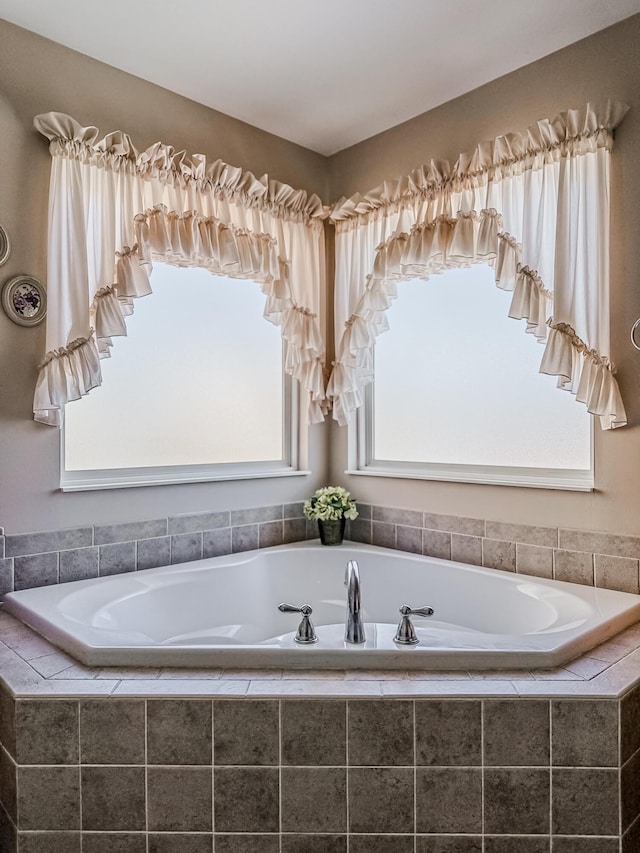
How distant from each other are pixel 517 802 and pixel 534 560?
113 cm

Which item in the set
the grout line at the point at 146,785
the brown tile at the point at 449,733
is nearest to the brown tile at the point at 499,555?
the brown tile at the point at 449,733

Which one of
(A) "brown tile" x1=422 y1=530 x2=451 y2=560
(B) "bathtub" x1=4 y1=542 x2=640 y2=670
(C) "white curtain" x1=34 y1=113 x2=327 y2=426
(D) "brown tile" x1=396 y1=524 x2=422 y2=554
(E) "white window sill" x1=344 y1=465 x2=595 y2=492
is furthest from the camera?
(D) "brown tile" x1=396 y1=524 x2=422 y2=554

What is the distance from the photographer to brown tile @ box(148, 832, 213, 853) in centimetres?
142

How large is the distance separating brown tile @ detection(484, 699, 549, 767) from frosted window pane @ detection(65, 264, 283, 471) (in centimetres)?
178

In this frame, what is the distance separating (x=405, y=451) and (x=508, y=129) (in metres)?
1.50

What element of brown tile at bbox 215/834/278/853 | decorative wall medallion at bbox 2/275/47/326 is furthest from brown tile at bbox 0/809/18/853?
decorative wall medallion at bbox 2/275/47/326

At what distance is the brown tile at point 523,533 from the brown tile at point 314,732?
4.21ft

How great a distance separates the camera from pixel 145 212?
243 cm

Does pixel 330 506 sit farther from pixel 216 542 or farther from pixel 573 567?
pixel 573 567

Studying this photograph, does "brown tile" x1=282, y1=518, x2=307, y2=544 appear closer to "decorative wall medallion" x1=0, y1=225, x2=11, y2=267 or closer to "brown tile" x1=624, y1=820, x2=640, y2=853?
"decorative wall medallion" x1=0, y1=225, x2=11, y2=267

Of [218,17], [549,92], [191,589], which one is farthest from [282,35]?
[191,589]

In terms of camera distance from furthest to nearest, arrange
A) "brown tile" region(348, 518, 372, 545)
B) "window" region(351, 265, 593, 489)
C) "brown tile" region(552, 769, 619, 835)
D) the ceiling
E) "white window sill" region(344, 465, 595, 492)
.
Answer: "brown tile" region(348, 518, 372, 545) < "window" region(351, 265, 593, 489) < "white window sill" region(344, 465, 595, 492) < the ceiling < "brown tile" region(552, 769, 619, 835)

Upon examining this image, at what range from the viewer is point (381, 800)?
142cm

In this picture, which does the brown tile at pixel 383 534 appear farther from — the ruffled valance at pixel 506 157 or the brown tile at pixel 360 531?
the ruffled valance at pixel 506 157
